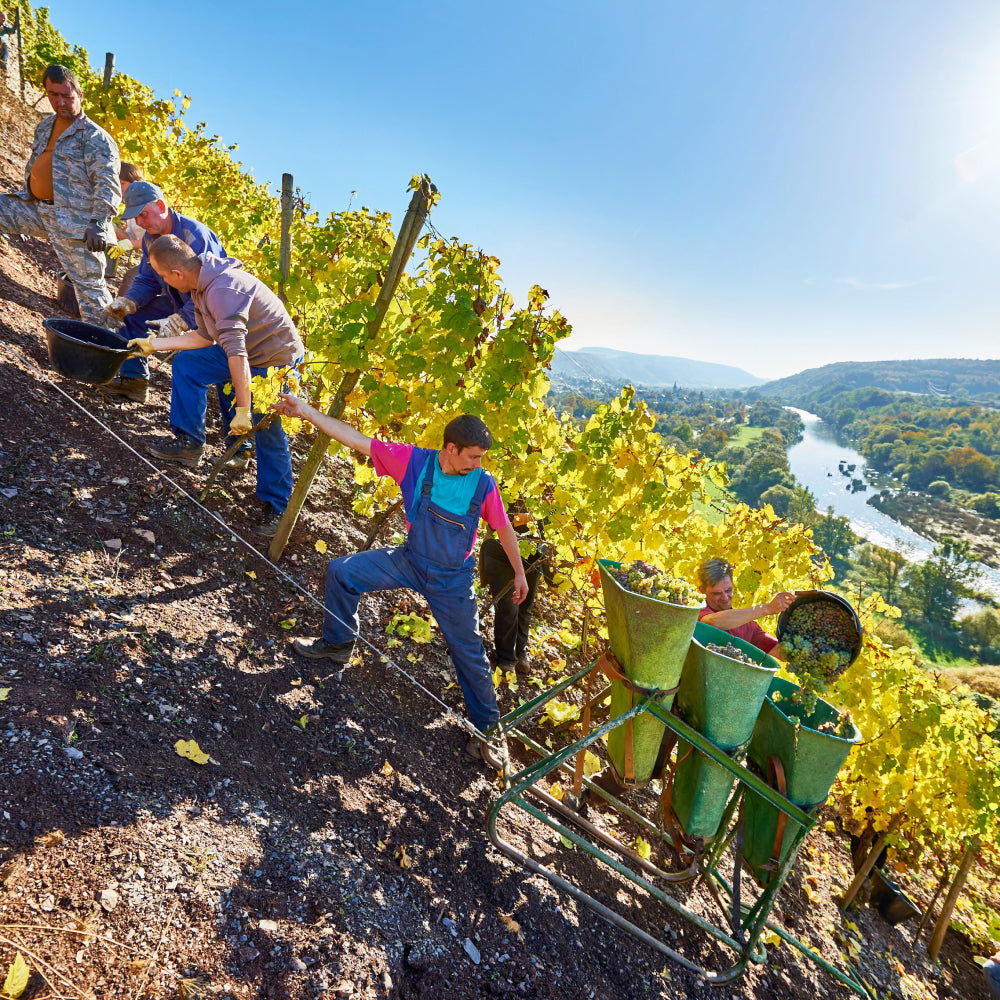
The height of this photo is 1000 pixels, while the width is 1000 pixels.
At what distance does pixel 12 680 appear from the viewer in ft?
6.47

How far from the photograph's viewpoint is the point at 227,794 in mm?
2055

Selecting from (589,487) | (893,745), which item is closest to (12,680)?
(589,487)

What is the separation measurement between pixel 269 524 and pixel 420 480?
5.32 ft

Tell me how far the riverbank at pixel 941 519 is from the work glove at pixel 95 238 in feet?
439

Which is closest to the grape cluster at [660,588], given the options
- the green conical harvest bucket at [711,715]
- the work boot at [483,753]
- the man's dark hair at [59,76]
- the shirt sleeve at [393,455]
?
the green conical harvest bucket at [711,715]

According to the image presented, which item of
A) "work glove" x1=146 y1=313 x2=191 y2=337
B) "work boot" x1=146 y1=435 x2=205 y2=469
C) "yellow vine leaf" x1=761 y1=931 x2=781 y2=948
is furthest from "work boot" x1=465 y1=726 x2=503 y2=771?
"work glove" x1=146 y1=313 x2=191 y2=337

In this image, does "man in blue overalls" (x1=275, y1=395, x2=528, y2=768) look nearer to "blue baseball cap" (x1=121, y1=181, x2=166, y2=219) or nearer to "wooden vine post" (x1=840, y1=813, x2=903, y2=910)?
"blue baseball cap" (x1=121, y1=181, x2=166, y2=219)

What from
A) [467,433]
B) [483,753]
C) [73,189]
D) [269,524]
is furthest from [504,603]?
[73,189]

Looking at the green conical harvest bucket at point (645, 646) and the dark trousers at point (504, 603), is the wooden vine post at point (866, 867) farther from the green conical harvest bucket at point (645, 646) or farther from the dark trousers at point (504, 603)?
the green conical harvest bucket at point (645, 646)

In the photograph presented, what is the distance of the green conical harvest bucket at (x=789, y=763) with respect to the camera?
7.60 feet

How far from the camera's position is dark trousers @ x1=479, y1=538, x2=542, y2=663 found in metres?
4.01

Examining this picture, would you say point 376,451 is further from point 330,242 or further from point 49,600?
point 330,242

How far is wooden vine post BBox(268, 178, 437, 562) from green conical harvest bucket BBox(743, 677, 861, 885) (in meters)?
2.82

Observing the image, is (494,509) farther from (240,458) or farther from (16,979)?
(240,458)
